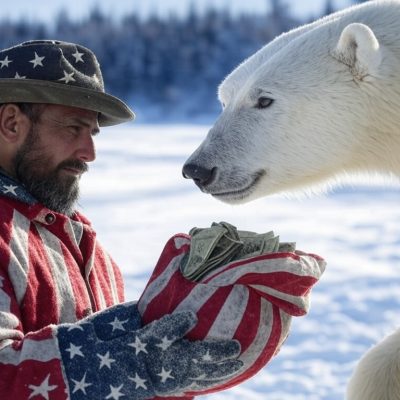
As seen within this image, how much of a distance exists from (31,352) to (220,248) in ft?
1.59

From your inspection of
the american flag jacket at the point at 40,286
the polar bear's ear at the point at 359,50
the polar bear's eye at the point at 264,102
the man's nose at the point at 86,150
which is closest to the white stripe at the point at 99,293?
the american flag jacket at the point at 40,286

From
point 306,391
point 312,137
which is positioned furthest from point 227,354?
point 306,391

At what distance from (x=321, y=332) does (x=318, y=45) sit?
2.82 meters

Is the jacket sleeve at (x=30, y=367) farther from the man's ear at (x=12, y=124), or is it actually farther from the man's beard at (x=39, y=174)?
the man's ear at (x=12, y=124)

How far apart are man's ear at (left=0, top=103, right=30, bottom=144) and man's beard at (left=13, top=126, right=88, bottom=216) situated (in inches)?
0.9

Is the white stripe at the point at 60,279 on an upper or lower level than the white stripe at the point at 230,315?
upper

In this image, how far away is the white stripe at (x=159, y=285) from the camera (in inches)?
69.5

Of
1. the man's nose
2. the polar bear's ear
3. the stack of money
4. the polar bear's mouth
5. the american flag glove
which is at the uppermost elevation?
the polar bear's ear

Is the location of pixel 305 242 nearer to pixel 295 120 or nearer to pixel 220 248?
pixel 295 120

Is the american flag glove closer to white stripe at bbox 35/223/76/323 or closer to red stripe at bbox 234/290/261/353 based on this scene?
red stripe at bbox 234/290/261/353

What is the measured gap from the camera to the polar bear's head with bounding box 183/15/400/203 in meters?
2.35

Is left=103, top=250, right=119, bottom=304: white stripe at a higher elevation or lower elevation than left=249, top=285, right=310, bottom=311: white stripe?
higher

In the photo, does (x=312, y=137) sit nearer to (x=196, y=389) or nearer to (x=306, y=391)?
(x=196, y=389)

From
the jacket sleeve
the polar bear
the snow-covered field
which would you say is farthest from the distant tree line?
the jacket sleeve
